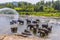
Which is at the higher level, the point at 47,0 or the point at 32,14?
the point at 47,0

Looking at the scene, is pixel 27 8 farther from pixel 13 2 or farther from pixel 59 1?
pixel 59 1

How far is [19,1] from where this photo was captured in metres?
23.9

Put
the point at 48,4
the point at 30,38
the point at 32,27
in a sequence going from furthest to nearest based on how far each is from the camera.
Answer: the point at 48,4, the point at 32,27, the point at 30,38

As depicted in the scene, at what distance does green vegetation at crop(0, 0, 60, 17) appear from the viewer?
2177 cm

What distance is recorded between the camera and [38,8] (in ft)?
73.3

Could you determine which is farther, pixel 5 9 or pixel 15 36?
pixel 5 9

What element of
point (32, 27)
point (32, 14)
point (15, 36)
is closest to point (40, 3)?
point (32, 14)

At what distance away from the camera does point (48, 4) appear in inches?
918

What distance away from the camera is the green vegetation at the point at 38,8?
21769 mm

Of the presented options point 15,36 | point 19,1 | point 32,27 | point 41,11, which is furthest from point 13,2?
point 15,36

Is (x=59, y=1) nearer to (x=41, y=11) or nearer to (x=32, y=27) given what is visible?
(x=41, y=11)

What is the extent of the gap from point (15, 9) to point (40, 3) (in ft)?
10.6

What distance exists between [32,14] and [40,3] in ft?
8.05

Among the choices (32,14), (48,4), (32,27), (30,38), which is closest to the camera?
(30,38)
